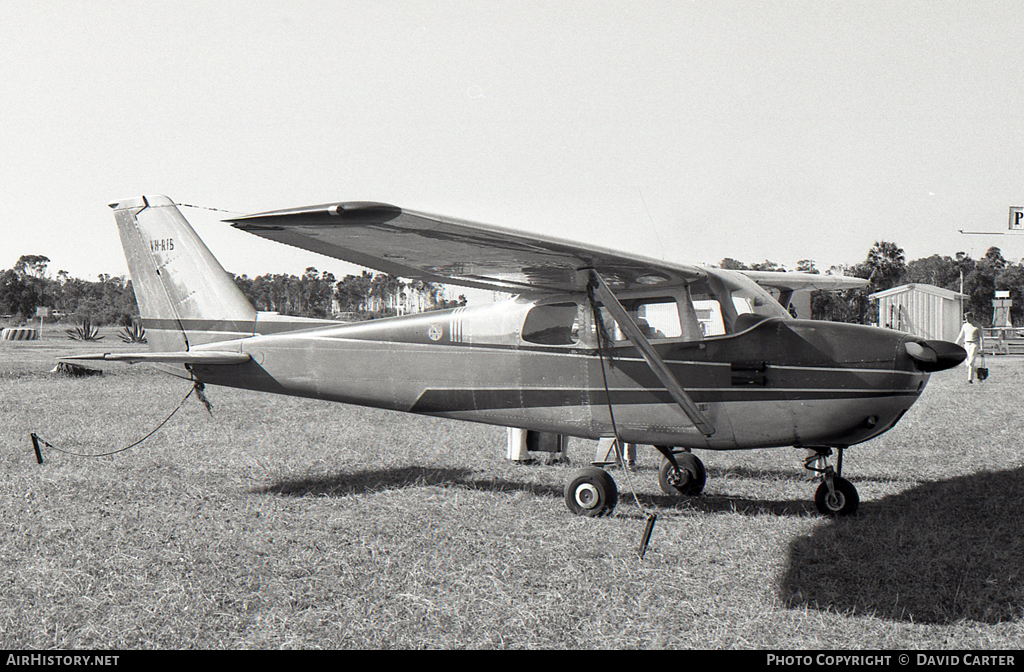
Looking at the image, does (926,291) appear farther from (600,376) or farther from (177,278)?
(177,278)

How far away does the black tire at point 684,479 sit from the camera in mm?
7004

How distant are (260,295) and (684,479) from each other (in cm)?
10625

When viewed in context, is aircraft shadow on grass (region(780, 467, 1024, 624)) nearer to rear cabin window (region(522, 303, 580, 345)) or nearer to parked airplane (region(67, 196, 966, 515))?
parked airplane (region(67, 196, 966, 515))

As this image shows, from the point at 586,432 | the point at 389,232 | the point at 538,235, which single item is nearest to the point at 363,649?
the point at 389,232

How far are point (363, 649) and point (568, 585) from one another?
135cm

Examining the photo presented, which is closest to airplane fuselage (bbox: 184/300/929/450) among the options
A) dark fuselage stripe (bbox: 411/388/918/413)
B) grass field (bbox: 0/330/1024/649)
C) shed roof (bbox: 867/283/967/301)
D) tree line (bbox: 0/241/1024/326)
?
dark fuselage stripe (bbox: 411/388/918/413)

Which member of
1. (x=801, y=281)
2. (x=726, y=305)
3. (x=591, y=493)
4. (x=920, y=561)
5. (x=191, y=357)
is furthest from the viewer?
(x=801, y=281)

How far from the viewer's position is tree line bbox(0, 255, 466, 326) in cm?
8719

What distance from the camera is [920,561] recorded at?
189 inches

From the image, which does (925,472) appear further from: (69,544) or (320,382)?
(69,544)

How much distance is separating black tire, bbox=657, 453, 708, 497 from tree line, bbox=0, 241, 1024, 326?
56307 mm

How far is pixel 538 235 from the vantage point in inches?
200

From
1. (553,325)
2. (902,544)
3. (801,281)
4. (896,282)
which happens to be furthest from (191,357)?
(896,282)

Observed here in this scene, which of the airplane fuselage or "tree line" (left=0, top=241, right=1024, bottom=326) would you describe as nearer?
the airplane fuselage
